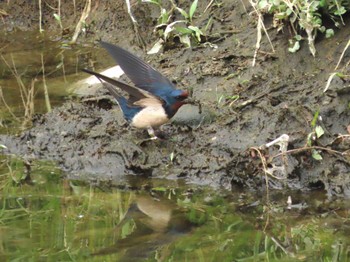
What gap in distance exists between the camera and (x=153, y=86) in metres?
6.69

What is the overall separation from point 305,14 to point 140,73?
1.41 meters

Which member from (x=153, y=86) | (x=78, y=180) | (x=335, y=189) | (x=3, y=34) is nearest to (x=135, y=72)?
(x=153, y=86)

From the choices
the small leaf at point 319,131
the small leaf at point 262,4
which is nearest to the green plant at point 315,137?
the small leaf at point 319,131

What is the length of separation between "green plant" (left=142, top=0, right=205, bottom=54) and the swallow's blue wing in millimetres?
876

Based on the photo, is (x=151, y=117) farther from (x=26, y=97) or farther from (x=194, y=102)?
(x=26, y=97)

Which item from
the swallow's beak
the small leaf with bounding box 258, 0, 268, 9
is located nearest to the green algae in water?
the swallow's beak

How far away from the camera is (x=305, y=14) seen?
6684 mm

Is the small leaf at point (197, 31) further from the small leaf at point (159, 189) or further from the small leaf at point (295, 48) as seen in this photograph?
the small leaf at point (159, 189)

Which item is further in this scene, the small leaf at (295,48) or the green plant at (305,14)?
the small leaf at (295,48)

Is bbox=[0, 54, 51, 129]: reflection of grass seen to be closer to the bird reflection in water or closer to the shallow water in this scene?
the shallow water

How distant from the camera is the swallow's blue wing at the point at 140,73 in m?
6.69

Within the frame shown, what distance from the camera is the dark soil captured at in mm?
6016

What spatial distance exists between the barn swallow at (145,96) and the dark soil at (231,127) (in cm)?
19

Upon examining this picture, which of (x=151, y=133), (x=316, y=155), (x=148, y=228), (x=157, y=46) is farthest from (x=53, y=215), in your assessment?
(x=157, y=46)
